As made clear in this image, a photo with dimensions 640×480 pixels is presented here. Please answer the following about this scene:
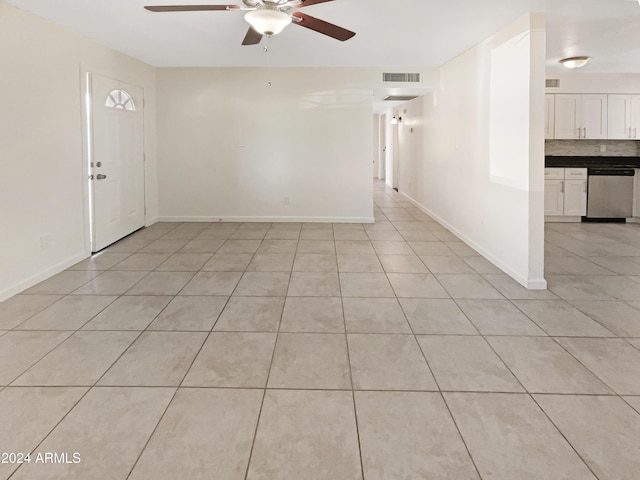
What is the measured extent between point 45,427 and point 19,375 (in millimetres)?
632

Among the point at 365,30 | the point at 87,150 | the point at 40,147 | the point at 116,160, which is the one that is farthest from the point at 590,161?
the point at 40,147

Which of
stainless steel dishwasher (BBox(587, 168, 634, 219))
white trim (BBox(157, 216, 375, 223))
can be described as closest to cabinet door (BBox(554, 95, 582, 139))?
stainless steel dishwasher (BBox(587, 168, 634, 219))

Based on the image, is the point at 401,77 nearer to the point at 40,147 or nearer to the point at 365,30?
the point at 365,30

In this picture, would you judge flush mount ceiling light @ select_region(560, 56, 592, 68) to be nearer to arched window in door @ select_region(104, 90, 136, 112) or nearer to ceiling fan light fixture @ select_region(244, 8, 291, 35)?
ceiling fan light fixture @ select_region(244, 8, 291, 35)

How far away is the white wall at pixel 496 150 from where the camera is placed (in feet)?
13.0

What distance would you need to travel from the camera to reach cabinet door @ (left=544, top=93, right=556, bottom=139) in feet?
23.7

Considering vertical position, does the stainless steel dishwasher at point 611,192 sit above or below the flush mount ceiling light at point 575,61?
below

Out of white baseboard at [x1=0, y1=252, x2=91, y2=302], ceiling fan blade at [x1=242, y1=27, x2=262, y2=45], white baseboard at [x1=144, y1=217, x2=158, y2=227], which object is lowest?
white baseboard at [x1=0, y1=252, x2=91, y2=302]

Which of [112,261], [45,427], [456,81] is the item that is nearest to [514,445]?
[45,427]

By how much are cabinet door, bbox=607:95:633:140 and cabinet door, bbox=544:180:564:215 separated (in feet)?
3.76

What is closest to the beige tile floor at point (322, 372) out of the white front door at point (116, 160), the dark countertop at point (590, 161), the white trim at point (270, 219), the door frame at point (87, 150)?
the door frame at point (87, 150)

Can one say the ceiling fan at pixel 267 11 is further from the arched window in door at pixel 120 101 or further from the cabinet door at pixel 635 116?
the cabinet door at pixel 635 116

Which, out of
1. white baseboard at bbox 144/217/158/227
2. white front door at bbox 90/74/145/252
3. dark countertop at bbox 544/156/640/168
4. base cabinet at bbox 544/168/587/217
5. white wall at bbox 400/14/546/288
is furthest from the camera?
dark countertop at bbox 544/156/640/168

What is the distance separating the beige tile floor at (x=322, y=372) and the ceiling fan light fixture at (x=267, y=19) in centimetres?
205
